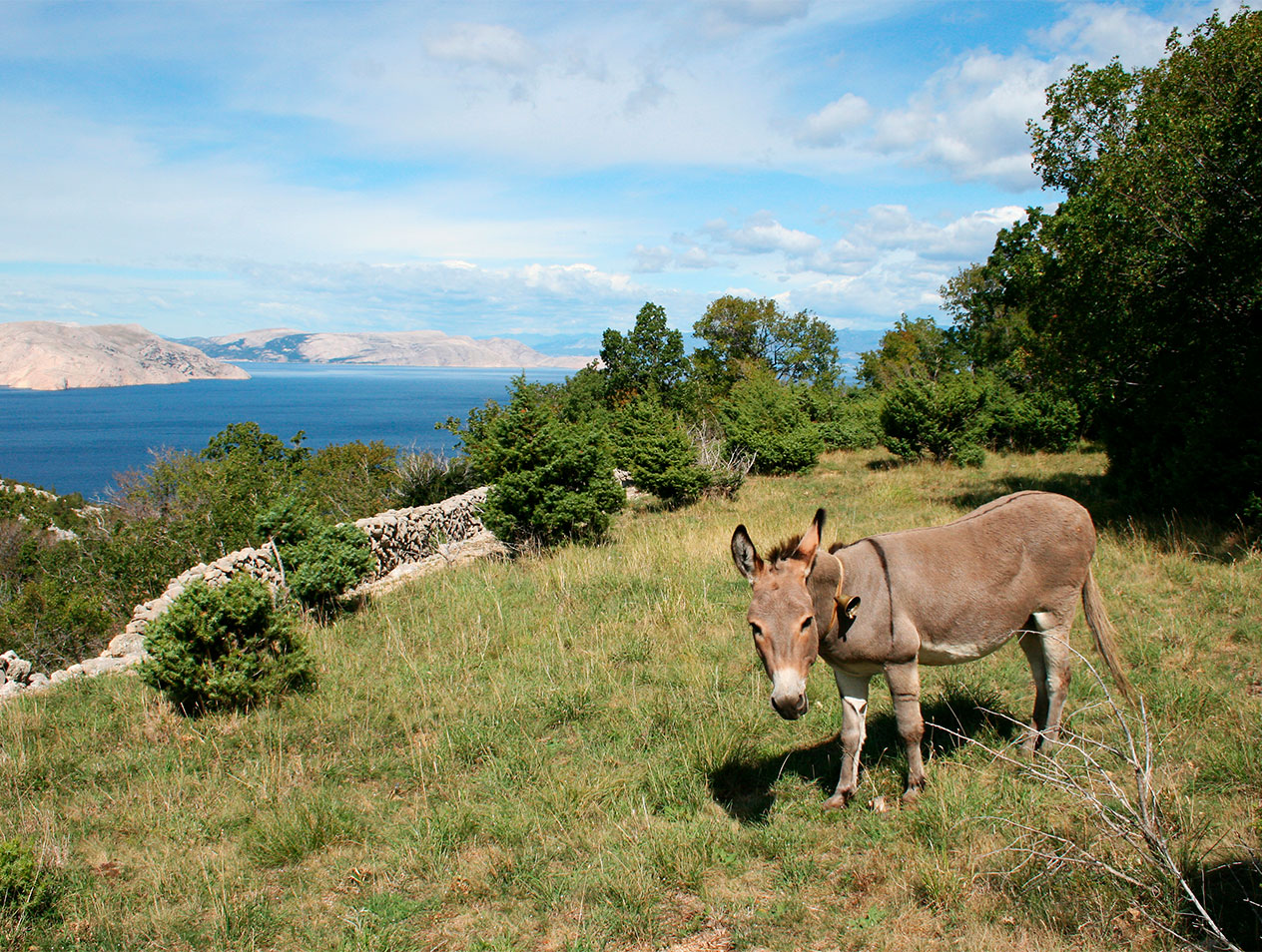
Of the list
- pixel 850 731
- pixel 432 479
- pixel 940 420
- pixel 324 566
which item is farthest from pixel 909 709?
pixel 940 420

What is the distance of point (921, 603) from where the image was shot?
419 cm

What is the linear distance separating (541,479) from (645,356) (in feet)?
95.3

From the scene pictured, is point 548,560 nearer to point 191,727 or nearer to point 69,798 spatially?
point 191,727

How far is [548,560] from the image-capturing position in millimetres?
11398

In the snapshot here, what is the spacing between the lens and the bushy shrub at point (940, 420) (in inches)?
797

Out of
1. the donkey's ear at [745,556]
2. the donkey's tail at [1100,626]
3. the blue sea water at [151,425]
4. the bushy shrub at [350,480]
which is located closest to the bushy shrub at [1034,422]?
the bushy shrub at [350,480]

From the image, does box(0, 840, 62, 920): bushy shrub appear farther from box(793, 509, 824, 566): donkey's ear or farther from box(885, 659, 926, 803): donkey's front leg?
box(885, 659, 926, 803): donkey's front leg

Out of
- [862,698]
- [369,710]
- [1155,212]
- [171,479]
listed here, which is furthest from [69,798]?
[171,479]

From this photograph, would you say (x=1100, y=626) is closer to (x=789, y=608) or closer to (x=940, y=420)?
(x=789, y=608)

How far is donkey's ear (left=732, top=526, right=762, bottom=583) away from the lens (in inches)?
146

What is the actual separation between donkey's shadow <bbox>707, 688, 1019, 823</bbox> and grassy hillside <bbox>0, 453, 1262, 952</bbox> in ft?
0.08

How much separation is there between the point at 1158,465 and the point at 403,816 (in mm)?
12845

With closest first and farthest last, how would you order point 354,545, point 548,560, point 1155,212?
point 354,545 < point 1155,212 < point 548,560

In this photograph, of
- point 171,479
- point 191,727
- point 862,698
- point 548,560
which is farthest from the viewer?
point 171,479
